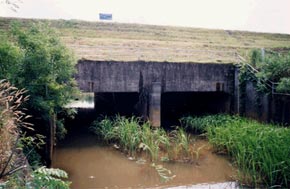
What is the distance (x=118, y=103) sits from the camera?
50.0 feet

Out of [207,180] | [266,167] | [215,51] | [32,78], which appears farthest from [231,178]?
[215,51]

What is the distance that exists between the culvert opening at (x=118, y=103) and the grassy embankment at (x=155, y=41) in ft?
7.06

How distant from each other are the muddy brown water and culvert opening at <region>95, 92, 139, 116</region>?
5.07m

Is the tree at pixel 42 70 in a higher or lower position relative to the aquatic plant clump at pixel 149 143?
higher

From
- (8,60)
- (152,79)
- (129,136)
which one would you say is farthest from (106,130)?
(8,60)

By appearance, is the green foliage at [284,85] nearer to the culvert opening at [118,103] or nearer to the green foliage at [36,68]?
the culvert opening at [118,103]

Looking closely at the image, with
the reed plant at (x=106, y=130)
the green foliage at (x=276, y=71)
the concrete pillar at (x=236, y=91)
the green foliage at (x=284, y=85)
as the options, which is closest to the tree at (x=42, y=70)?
the reed plant at (x=106, y=130)

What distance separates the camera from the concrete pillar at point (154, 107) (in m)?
11.9

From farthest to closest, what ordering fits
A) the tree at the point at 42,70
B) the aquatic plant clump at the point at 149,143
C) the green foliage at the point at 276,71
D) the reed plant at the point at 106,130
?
the green foliage at the point at 276,71, the reed plant at the point at 106,130, the aquatic plant clump at the point at 149,143, the tree at the point at 42,70

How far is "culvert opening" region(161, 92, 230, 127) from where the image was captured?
13.9m

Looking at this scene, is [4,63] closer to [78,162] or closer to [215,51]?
[78,162]

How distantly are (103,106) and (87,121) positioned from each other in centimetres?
169

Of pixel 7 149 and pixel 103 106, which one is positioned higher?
pixel 7 149

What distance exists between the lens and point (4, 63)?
21.4 feet
